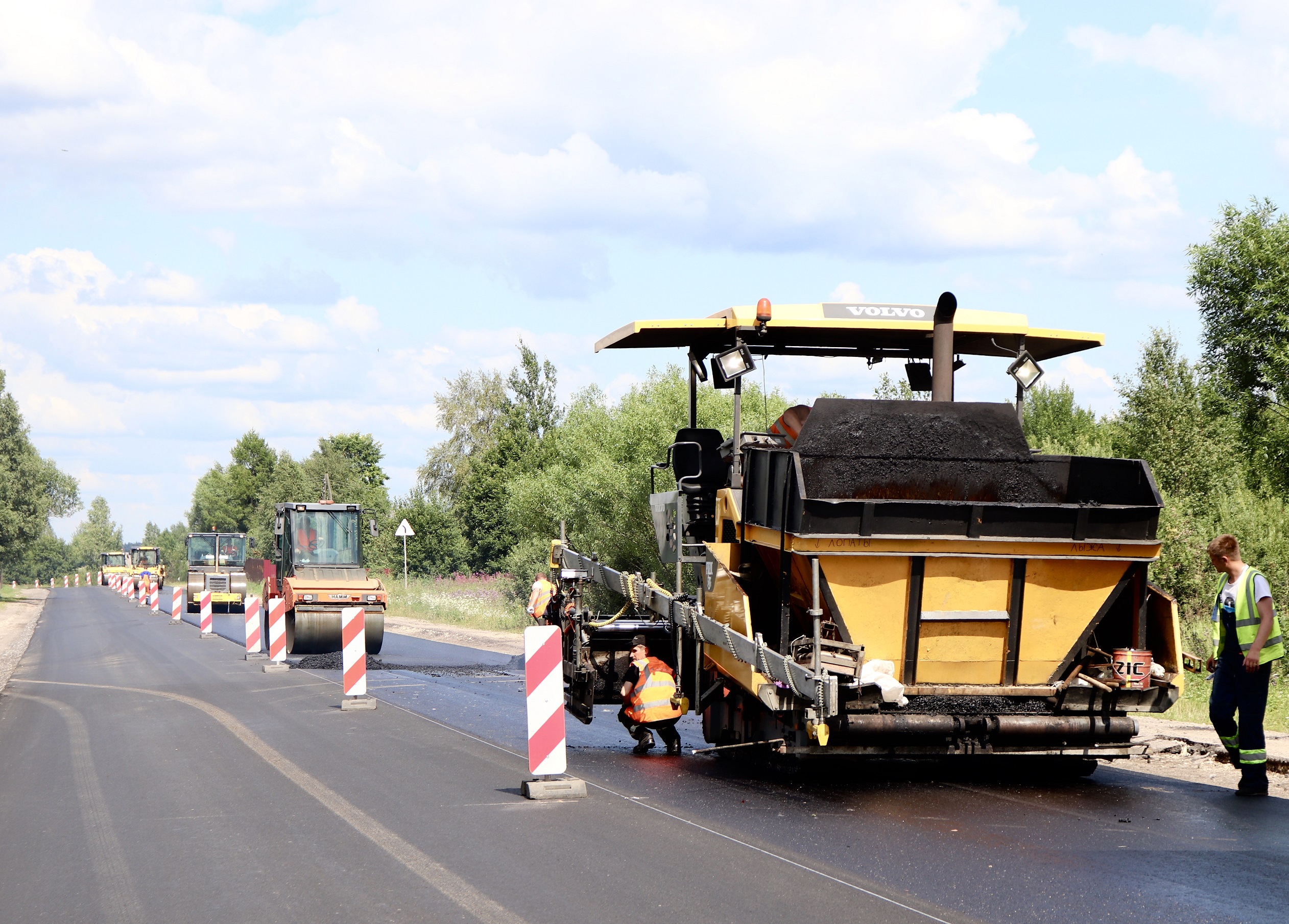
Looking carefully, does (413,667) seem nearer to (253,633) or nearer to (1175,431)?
(253,633)

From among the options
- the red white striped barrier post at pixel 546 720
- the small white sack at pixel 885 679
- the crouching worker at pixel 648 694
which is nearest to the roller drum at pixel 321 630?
the crouching worker at pixel 648 694

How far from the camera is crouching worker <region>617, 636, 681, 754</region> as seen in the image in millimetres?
9914

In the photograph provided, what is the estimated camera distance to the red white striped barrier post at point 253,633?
21.0 meters

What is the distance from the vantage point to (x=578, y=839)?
22.6ft

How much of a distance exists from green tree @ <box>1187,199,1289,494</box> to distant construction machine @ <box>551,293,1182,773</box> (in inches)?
958

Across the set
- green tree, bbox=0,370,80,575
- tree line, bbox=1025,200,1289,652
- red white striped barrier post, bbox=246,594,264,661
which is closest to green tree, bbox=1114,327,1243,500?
tree line, bbox=1025,200,1289,652

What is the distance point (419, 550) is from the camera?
55.9 metres

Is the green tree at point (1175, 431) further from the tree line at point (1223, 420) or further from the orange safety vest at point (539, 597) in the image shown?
the orange safety vest at point (539, 597)

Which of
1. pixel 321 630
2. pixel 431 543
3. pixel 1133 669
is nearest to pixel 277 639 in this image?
pixel 321 630

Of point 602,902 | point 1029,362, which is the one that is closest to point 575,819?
point 602,902

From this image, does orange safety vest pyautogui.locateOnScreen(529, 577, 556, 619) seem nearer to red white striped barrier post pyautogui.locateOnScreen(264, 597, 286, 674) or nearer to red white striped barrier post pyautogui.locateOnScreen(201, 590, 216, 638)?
red white striped barrier post pyautogui.locateOnScreen(264, 597, 286, 674)

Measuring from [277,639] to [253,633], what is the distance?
2.56 metres

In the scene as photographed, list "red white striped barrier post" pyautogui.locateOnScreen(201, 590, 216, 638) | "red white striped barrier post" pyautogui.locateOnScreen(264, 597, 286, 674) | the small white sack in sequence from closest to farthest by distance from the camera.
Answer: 1. the small white sack
2. "red white striped barrier post" pyautogui.locateOnScreen(264, 597, 286, 674)
3. "red white striped barrier post" pyautogui.locateOnScreen(201, 590, 216, 638)

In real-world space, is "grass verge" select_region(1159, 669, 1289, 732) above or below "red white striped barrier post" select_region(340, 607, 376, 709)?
below
